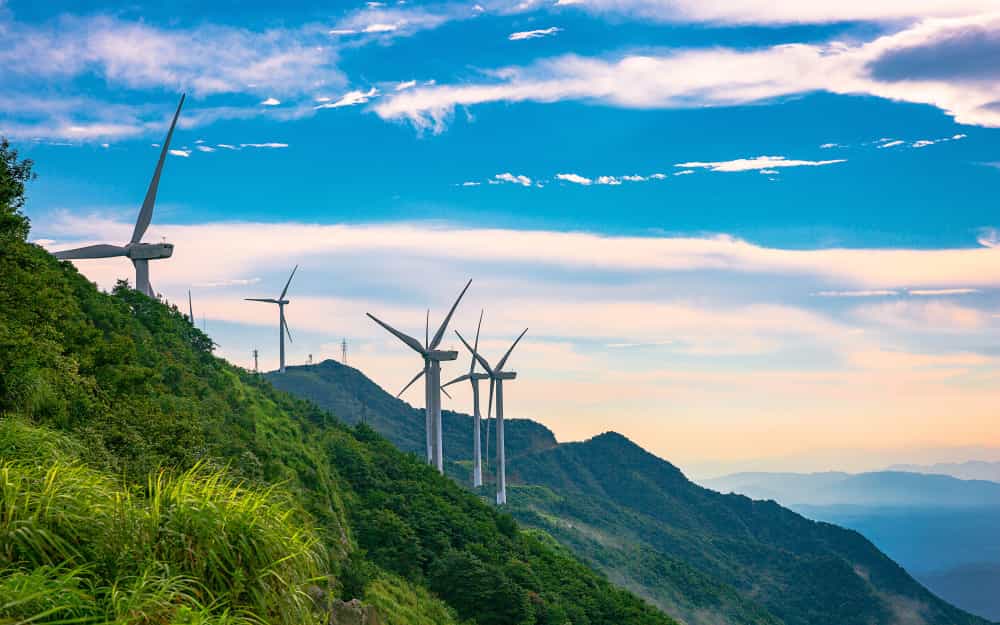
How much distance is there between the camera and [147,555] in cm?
1655

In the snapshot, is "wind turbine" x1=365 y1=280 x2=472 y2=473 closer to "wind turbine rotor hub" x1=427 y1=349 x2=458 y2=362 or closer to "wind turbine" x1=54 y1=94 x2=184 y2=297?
"wind turbine rotor hub" x1=427 y1=349 x2=458 y2=362

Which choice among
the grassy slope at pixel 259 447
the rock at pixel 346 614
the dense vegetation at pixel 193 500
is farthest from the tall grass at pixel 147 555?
the rock at pixel 346 614

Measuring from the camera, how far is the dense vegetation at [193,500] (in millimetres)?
16344

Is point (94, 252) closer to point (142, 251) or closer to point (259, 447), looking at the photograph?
point (142, 251)

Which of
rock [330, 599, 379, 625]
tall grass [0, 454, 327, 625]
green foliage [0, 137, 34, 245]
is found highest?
green foliage [0, 137, 34, 245]

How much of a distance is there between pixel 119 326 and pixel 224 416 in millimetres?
9112

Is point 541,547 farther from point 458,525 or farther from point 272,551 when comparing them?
point 272,551

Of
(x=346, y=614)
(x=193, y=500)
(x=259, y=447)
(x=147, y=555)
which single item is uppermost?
(x=259, y=447)

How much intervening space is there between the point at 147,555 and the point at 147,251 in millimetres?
80212

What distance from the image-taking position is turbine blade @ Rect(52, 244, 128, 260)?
91.4 metres

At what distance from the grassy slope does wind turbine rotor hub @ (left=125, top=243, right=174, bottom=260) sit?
5.88 m

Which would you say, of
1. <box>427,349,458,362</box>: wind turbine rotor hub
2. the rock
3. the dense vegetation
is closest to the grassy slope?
the dense vegetation

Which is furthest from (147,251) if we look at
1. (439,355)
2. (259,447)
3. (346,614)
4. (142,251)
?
(346,614)

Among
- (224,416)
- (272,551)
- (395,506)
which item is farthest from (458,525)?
(272,551)
